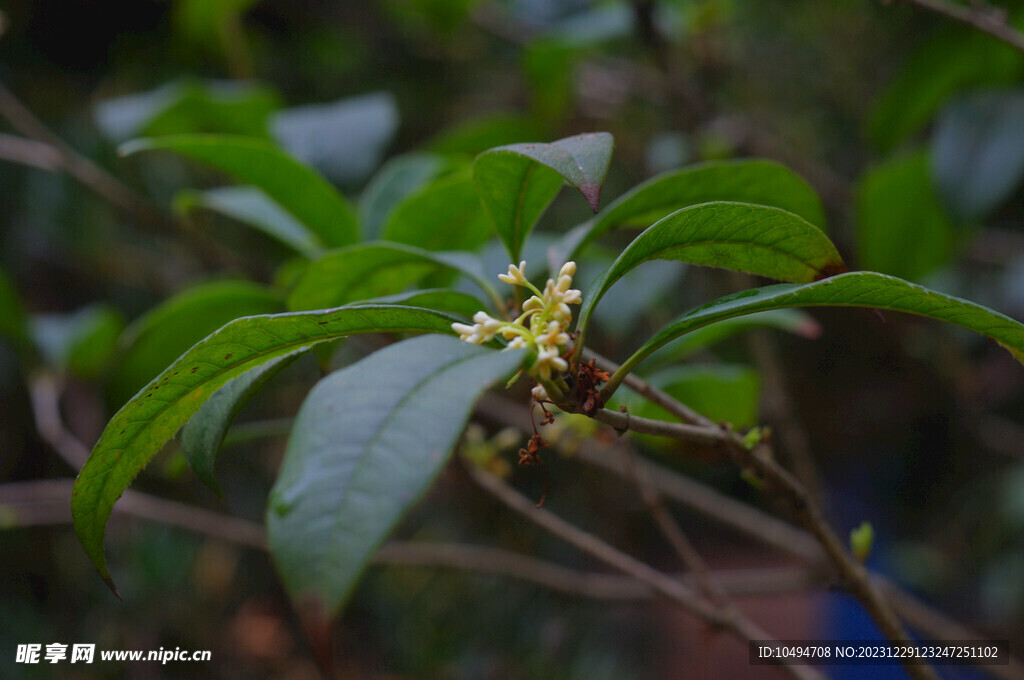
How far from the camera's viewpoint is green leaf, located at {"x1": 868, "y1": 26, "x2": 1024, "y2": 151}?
0.93m

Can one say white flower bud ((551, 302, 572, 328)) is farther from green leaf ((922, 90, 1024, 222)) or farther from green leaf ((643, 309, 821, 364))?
green leaf ((922, 90, 1024, 222))

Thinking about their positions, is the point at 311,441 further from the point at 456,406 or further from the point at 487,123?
the point at 487,123

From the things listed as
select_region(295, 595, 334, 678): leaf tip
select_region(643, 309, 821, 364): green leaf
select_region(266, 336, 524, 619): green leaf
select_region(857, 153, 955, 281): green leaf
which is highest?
select_region(857, 153, 955, 281): green leaf

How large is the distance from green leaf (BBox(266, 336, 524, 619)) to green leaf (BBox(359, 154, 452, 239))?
0.46m

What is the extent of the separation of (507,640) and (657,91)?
1.43 meters

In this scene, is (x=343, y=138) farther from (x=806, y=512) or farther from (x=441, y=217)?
(x=806, y=512)

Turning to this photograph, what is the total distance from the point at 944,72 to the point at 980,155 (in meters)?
0.22

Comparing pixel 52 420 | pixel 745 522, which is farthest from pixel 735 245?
pixel 52 420

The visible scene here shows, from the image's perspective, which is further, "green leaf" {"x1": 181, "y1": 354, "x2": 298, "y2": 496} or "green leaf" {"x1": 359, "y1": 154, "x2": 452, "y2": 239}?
"green leaf" {"x1": 359, "y1": 154, "x2": 452, "y2": 239}

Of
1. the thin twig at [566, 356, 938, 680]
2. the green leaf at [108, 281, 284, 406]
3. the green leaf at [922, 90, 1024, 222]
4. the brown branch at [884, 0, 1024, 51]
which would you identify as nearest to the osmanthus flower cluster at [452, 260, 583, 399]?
the thin twig at [566, 356, 938, 680]

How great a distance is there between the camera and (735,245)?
42 cm

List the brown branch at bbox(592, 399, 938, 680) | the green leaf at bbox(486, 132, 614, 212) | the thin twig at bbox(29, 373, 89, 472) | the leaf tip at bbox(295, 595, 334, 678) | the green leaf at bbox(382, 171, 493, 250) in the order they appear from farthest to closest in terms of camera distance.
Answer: the thin twig at bbox(29, 373, 89, 472) < the green leaf at bbox(382, 171, 493, 250) < the brown branch at bbox(592, 399, 938, 680) < the green leaf at bbox(486, 132, 614, 212) < the leaf tip at bbox(295, 595, 334, 678)

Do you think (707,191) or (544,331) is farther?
(707,191)

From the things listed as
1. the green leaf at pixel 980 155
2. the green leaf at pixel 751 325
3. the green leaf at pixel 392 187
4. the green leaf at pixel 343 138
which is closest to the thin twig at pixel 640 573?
the green leaf at pixel 751 325
